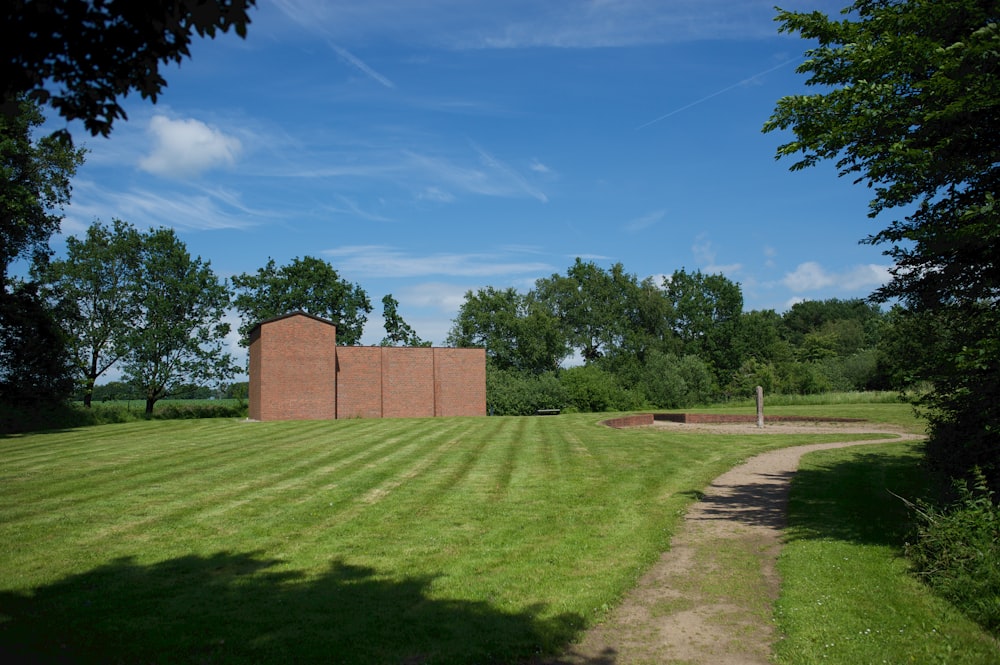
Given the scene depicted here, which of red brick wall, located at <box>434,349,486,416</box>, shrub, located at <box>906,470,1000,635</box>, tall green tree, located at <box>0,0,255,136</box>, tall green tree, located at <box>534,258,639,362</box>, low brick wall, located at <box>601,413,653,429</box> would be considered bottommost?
low brick wall, located at <box>601,413,653,429</box>

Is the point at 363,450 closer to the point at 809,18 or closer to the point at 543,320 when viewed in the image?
the point at 809,18

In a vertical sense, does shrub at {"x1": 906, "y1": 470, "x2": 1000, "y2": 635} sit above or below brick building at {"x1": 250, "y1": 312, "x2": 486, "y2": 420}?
below

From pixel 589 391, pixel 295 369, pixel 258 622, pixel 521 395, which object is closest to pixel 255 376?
pixel 295 369

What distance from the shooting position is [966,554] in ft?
22.3

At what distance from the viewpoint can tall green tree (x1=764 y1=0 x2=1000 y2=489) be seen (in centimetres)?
732

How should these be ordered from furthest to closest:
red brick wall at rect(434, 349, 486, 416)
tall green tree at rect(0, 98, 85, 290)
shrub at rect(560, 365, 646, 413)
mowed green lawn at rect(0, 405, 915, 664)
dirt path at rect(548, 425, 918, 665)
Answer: shrub at rect(560, 365, 646, 413) → red brick wall at rect(434, 349, 486, 416) → tall green tree at rect(0, 98, 85, 290) → mowed green lawn at rect(0, 405, 915, 664) → dirt path at rect(548, 425, 918, 665)

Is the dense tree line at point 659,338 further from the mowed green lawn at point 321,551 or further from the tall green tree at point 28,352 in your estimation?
the mowed green lawn at point 321,551

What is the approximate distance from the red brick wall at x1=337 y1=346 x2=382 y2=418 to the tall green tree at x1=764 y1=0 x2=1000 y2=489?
118 feet

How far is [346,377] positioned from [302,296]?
25376mm

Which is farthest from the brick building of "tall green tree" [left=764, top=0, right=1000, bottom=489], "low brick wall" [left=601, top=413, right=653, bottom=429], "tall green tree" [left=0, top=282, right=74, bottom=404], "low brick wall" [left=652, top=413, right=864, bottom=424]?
"tall green tree" [left=764, top=0, right=1000, bottom=489]

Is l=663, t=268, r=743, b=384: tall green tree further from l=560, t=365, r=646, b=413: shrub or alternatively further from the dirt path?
the dirt path

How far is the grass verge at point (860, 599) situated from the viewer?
546cm

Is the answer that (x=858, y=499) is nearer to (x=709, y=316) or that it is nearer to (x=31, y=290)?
(x=31, y=290)

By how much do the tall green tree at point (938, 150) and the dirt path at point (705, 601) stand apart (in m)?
2.89
